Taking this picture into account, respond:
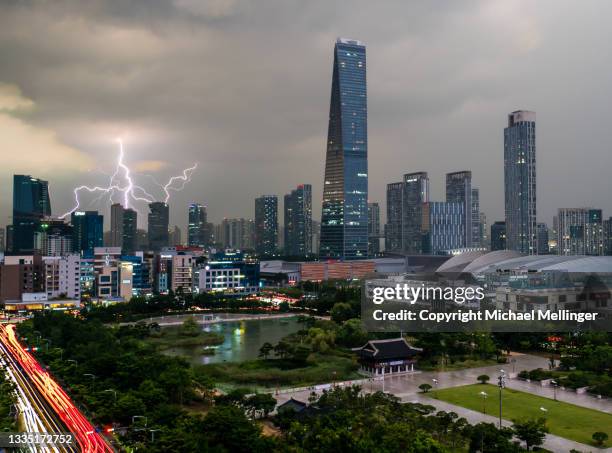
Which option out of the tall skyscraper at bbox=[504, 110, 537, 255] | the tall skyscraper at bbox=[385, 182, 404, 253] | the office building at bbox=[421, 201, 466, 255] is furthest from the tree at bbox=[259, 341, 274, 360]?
the tall skyscraper at bbox=[385, 182, 404, 253]

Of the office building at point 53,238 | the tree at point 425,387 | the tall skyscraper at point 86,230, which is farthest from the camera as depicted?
the tall skyscraper at point 86,230

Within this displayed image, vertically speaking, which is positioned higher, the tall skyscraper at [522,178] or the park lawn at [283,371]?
the tall skyscraper at [522,178]

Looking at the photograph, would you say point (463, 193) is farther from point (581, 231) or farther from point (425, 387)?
point (425, 387)

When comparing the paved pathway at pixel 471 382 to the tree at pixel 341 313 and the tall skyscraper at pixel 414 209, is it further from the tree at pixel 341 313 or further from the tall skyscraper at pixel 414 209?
the tall skyscraper at pixel 414 209

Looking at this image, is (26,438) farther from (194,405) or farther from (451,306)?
(451,306)

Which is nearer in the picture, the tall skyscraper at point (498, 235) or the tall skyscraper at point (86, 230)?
the tall skyscraper at point (86, 230)

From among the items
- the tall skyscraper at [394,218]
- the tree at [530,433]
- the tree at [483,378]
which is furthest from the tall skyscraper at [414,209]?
the tree at [530,433]

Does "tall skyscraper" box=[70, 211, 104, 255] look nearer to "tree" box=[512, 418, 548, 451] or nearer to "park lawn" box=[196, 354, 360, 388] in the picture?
"park lawn" box=[196, 354, 360, 388]
